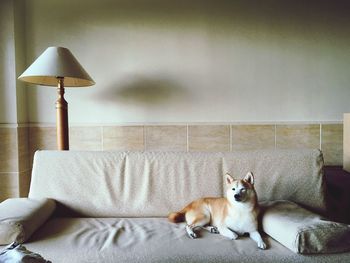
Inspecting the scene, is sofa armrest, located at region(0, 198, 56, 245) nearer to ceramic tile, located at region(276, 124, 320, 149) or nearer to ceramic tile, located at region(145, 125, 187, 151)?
ceramic tile, located at region(145, 125, 187, 151)

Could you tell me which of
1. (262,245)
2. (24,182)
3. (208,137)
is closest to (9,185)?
(24,182)

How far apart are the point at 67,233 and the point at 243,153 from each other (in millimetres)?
982

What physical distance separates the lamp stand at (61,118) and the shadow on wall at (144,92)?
411 millimetres

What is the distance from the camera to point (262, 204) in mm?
1396

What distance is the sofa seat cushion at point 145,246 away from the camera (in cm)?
105

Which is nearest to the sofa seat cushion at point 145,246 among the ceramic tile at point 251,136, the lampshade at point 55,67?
the lampshade at point 55,67

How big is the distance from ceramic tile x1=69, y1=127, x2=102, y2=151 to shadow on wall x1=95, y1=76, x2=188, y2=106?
0.26 metres

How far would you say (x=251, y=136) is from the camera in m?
2.26

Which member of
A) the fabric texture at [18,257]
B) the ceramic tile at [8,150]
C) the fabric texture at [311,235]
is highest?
the ceramic tile at [8,150]

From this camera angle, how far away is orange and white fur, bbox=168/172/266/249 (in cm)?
122

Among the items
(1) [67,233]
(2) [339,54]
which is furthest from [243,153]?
(2) [339,54]

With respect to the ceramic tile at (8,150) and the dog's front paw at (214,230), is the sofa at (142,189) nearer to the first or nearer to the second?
the dog's front paw at (214,230)

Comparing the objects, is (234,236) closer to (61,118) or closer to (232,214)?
(232,214)

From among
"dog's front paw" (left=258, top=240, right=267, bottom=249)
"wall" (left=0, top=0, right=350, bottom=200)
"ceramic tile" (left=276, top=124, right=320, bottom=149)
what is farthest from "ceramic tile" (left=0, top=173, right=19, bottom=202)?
"ceramic tile" (left=276, top=124, right=320, bottom=149)
